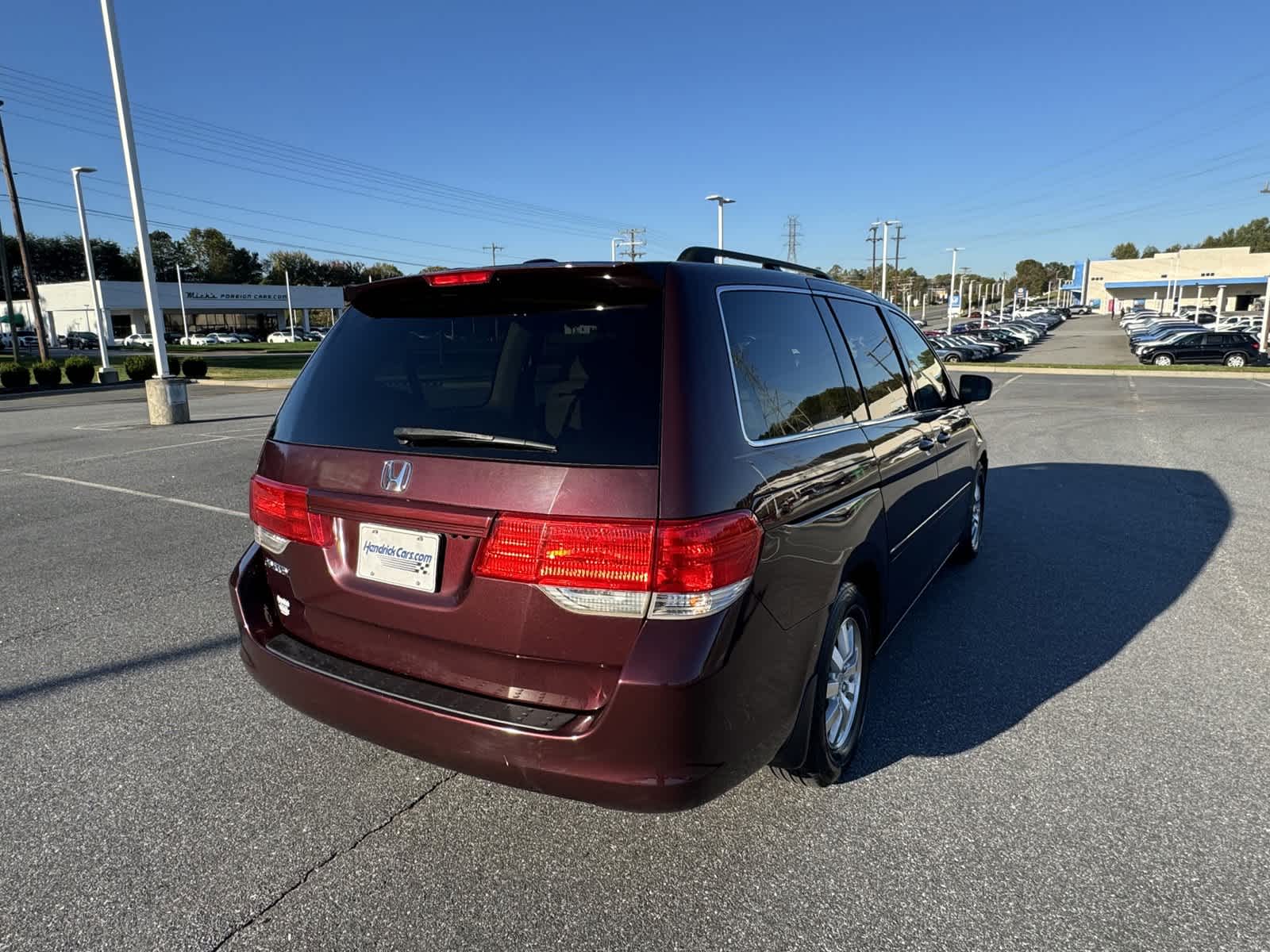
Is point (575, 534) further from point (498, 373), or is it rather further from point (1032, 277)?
point (1032, 277)

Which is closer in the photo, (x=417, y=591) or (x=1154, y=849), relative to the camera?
(x=417, y=591)

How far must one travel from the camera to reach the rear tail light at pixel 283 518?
8.11 ft

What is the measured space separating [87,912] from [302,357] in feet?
162

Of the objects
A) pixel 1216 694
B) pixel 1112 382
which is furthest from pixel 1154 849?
Answer: pixel 1112 382

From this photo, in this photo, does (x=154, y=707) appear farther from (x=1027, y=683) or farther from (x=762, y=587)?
(x=1027, y=683)

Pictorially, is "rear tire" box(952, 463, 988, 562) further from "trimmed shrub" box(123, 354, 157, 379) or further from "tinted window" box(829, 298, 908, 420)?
"trimmed shrub" box(123, 354, 157, 379)

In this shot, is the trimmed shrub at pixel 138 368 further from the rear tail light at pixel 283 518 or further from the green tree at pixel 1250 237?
the green tree at pixel 1250 237

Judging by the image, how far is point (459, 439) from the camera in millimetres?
2238

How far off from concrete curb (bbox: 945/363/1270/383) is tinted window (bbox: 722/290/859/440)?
24.8 meters

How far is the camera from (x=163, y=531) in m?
6.32

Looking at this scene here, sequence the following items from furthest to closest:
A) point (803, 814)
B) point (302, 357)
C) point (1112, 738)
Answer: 1. point (302, 357)
2. point (1112, 738)
3. point (803, 814)

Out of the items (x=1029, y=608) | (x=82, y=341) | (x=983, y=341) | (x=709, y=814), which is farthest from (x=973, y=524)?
(x=82, y=341)

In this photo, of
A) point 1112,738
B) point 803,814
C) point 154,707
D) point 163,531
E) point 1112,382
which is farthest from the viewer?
point 1112,382

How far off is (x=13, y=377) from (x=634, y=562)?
3217cm
